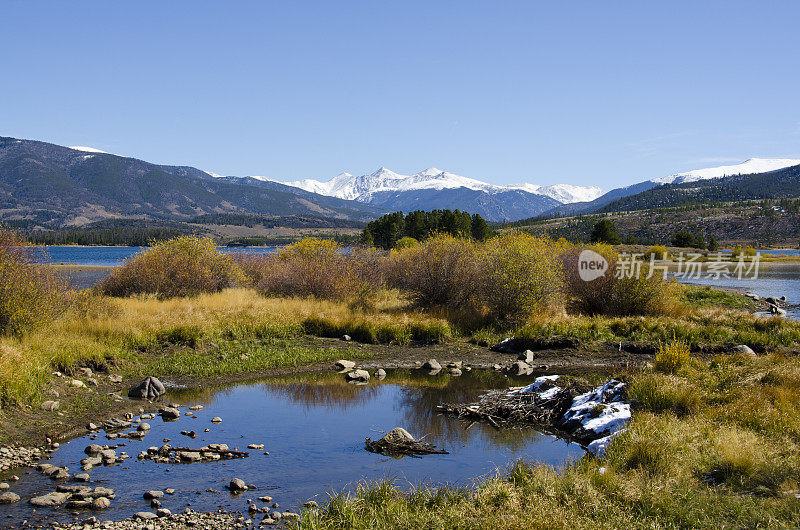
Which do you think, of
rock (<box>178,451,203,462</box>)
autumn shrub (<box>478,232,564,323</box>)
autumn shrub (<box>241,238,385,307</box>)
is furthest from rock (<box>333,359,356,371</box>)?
autumn shrub (<box>478,232,564,323</box>)

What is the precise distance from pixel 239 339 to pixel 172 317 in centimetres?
295

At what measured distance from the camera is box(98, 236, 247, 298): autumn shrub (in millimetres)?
28688

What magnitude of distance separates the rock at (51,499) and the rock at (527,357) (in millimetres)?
15696

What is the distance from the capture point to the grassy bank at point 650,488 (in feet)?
24.0

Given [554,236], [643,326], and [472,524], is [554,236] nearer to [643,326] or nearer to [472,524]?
[643,326]

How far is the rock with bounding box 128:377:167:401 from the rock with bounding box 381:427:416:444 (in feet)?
23.9

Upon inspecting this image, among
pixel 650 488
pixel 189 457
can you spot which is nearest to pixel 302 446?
pixel 189 457

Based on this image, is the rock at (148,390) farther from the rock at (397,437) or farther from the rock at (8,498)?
the rock at (397,437)

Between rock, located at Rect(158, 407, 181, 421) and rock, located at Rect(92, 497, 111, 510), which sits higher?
rock, located at Rect(92, 497, 111, 510)

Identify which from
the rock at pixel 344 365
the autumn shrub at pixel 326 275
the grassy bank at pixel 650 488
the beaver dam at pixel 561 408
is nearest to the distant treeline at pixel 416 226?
the autumn shrub at pixel 326 275

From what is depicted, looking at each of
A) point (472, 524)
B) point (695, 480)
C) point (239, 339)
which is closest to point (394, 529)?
point (472, 524)

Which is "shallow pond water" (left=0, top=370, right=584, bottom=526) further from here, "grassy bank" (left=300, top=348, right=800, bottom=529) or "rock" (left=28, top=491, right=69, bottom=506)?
"grassy bank" (left=300, top=348, right=800, bottom=529)

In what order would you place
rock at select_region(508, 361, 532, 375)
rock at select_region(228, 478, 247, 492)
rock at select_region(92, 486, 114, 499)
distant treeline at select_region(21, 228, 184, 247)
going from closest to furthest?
1. rock at select_region(92, 486, 114, 499)
2. rock at select_region(228, 478, 247, 492)
3. rock at select_region(508, 361, 532, 375)
4. distant treeline at select_region(21, 228, 184, 247)

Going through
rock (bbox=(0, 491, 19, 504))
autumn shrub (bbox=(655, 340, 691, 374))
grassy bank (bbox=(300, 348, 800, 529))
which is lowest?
rock (bbox=(0, 491, 19, 504))
